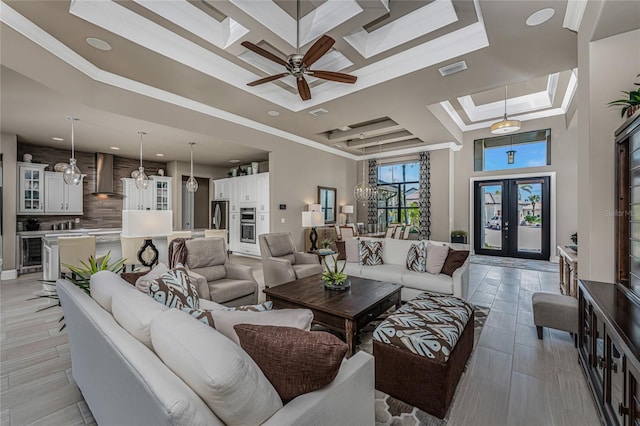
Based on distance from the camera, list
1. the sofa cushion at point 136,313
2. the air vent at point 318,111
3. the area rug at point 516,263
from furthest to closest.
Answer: the area rug at point 516,263 → the air vent at point 318,111 → the sofa cushion at point 136,313

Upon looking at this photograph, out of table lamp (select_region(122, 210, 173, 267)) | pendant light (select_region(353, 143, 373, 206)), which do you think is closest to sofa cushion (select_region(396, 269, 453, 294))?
table lamp (select_region(122, 210, 173, 267))

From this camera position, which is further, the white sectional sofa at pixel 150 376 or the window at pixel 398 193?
the window at pixel 398 193

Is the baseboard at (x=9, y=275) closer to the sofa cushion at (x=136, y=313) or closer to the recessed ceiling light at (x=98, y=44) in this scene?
the recessed ceiling light at (x=98, y=44)

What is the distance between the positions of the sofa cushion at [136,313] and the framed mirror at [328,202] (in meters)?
6.56

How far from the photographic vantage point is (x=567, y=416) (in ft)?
5.74

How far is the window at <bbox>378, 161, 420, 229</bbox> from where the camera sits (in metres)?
9.02

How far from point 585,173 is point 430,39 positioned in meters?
2.28

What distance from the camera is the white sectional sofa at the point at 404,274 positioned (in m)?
3.35

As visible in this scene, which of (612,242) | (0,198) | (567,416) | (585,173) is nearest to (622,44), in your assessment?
(585,173)

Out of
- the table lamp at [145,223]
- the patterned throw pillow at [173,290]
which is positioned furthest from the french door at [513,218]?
the patterned throw pillow at [173,290]

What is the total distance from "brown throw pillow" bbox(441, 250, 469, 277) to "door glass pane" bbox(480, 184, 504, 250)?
4973 millimetres

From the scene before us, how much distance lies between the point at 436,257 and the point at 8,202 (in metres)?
7.46

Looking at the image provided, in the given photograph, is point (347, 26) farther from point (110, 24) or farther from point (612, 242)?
point (612, 242)

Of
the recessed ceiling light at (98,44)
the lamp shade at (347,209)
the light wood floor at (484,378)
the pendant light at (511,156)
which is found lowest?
the light wood floor at (484,378)
